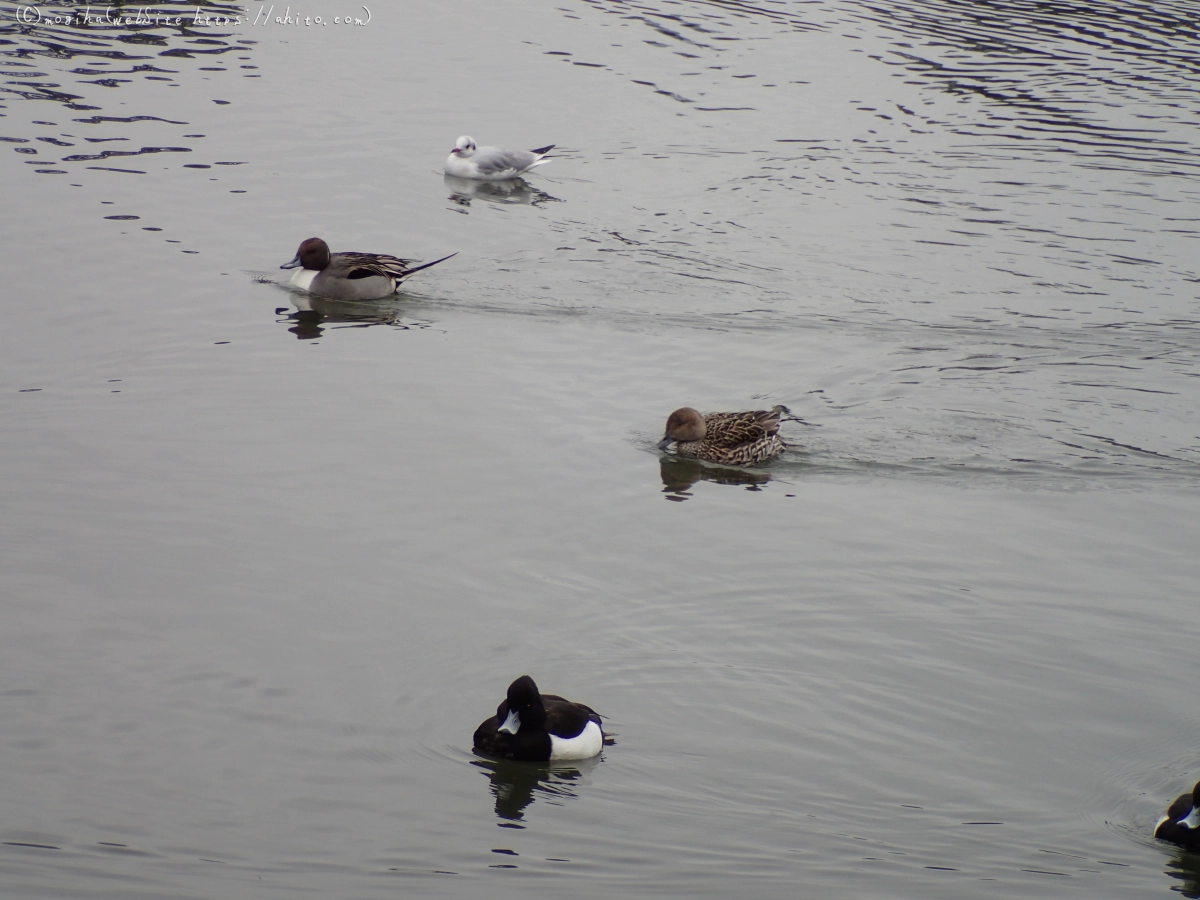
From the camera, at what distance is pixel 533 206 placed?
18938mm

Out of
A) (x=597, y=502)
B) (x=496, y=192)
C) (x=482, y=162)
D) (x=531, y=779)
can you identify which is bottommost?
(x=531, y=779)

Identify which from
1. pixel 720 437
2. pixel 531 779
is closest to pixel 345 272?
pixel 720 437

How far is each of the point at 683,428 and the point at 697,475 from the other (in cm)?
41

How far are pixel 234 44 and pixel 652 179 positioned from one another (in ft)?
33.1

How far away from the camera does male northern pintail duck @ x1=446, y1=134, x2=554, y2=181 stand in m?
19.7

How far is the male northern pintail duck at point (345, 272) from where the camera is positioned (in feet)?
50.1

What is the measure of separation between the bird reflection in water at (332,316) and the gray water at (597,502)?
0.07 metres

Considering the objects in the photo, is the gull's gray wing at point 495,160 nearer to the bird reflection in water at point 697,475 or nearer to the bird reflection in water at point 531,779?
the bird reflection in water at point 697,475

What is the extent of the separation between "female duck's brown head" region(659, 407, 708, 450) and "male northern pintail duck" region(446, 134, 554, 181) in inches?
355

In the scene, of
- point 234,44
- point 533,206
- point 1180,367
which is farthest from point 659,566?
point 234,44

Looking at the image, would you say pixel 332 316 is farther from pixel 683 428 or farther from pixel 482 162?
pixel 482 162

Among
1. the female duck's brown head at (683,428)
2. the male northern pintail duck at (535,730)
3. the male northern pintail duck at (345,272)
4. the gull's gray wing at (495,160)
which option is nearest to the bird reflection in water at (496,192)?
the gull's gray wing at (495,160)

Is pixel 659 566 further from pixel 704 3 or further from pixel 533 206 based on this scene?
pixel 704 3

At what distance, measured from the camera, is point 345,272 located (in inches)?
601
